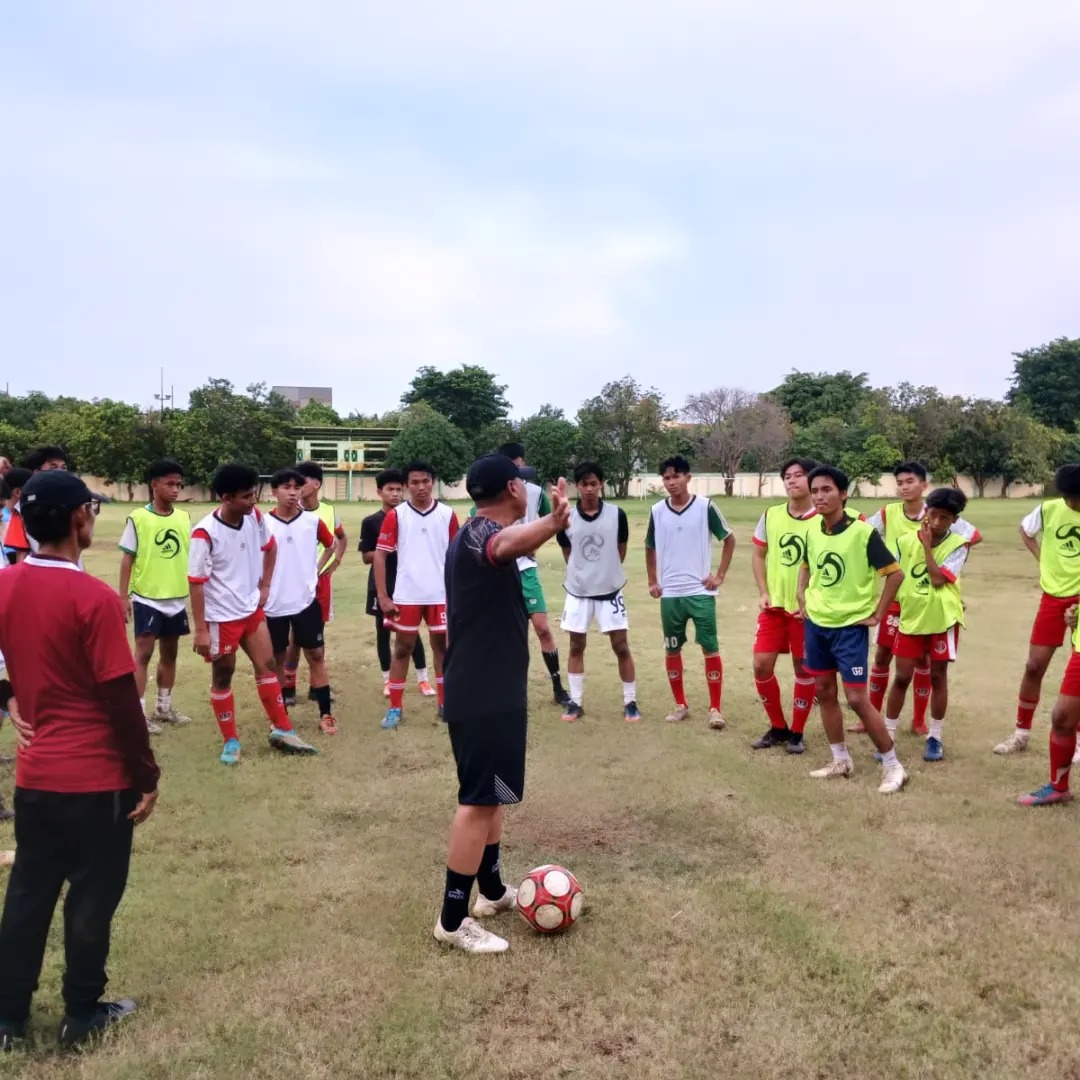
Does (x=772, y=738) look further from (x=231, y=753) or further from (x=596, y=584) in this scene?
(x=231, y=753)

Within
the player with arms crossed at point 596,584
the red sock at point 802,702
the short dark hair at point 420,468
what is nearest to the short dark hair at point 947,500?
the red sock at point 802,702

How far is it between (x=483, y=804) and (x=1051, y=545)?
526 cm

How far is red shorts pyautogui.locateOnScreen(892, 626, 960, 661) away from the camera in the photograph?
7.00 m

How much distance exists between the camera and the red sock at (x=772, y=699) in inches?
290

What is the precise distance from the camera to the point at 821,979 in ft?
12.4

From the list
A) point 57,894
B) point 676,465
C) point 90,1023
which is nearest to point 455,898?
point 90,1023

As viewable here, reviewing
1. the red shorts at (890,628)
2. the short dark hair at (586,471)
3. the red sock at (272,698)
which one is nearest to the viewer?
the red sock at (272,698)

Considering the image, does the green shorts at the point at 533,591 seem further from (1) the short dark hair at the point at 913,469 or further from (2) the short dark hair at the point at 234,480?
(1) the short dark hair at the point at 913,469

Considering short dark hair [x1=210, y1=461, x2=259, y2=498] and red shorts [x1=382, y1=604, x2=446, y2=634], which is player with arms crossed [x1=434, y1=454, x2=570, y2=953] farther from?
red shorts [x1=382, y1=604, x2=446, y2=634]

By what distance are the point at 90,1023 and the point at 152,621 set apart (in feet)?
15.4

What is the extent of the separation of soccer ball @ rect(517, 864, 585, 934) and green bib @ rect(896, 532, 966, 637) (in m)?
4.06

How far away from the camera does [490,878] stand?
4.50 m

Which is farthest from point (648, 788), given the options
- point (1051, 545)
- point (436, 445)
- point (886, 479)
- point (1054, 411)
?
point (1054, 411)

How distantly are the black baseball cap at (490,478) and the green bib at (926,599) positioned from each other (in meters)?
4.33
